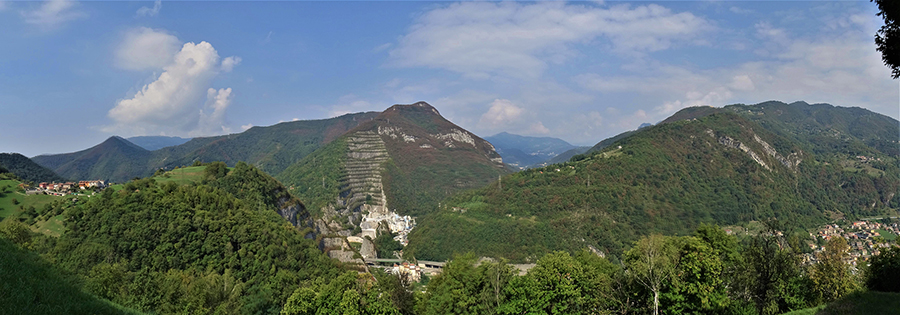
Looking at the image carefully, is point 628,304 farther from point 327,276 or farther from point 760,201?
point 760,201

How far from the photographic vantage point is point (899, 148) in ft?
637

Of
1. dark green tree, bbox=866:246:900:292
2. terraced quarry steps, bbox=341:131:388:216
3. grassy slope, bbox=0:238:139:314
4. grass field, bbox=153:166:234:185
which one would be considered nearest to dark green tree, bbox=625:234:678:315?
dark green tree, bbox=866:246:900:292

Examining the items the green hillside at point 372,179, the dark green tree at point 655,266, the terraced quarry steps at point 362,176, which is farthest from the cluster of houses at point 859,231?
the terraced quarry steps at point 362,176

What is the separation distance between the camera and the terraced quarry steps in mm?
145375

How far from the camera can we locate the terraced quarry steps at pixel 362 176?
477 ft

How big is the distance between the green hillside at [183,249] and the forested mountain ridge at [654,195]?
5002 centimetres

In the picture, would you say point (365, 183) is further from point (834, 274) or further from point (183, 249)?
point (834, 274)

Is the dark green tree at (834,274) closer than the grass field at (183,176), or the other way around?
the dark green tree at (834,274)

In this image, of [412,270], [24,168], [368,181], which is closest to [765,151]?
[412,270]

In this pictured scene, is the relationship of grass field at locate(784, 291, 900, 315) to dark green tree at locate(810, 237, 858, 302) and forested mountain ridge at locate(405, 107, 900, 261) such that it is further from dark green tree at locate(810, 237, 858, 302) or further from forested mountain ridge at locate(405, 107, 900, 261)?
forested mountain ridge at locate(405, 107, 900, 261)

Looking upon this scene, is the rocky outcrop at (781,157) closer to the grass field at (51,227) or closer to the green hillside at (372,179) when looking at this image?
the green hillside at (372,179)

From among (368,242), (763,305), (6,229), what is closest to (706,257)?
(763,305)

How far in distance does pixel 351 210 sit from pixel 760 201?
128091 millimetres

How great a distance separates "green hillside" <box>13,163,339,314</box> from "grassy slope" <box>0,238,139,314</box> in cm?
1532
